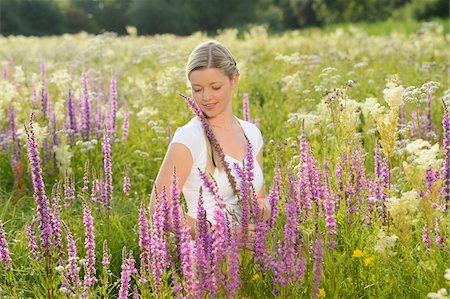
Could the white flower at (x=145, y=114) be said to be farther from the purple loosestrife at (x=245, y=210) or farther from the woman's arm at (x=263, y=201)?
the purple loosestrife at (x=245, y=210)

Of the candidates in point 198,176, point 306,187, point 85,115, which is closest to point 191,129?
point 198,176

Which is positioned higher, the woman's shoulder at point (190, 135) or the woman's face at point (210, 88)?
the woman's face at point (210, 88)

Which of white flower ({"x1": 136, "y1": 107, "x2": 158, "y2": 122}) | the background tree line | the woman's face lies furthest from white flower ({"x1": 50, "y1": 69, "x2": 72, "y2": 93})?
the background tree line

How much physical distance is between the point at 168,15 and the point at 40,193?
128 feet

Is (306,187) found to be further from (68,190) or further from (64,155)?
(64,155)

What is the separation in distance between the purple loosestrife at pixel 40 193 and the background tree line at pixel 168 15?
35.9m

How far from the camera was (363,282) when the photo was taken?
347 cm

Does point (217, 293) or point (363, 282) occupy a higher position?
point (217, 293)

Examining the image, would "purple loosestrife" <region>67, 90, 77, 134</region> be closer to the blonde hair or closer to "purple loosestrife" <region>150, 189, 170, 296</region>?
the blonde hair

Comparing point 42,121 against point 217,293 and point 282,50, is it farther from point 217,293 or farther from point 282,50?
point 282,50

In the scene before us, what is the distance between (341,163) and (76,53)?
1182cm

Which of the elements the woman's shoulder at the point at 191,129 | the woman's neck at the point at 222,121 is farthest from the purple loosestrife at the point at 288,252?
the woman's neck at the point at 222,121

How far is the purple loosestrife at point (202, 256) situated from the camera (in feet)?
8.52

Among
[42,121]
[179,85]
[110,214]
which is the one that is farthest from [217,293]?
[179,85]
